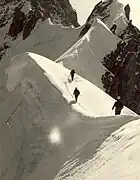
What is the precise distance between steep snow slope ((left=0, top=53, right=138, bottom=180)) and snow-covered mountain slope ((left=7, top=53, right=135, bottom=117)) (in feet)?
0.59

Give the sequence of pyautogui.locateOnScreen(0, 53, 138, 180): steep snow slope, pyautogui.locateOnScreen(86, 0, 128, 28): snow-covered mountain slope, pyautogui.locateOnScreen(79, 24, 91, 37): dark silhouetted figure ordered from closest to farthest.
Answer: pyautogui.locateOnScreen(0, 53, 138, 180): steep snow slope
pyautogui.locateOnScreen(79, 24, 91, 37): dark silhouetted figure
pyautogui.locateOnScreen(86, 0, 128, 28): snow-covered mountain slope

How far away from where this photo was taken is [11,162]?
21.6 m

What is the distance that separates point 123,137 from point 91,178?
10.3ft

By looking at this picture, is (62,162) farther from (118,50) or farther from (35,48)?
(35,48)

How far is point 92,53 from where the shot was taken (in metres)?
47.8

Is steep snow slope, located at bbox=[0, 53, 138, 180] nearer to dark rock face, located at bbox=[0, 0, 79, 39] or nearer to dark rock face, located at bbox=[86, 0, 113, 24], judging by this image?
dark rock face, located at bbox=[86, 0, 113, 24]

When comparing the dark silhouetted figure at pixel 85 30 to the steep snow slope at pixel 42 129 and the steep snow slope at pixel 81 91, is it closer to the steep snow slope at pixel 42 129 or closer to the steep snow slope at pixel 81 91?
the steep snow slope at pixel 81 91

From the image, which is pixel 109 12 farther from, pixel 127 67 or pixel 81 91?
pixel 81 91

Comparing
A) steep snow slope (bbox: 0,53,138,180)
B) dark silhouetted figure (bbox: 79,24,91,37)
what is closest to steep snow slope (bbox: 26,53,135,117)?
steep snow slope (bbox: 0,53,138,180)

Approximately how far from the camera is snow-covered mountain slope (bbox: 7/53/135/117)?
26158 mm

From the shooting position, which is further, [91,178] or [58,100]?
[58,100]

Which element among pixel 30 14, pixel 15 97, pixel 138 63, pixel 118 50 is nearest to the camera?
pixel 15 97

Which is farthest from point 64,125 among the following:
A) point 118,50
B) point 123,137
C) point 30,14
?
point 30,14

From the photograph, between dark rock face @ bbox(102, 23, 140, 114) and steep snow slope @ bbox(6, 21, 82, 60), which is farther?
steep snow slope @ bbox(6, 21, 82, 60)
